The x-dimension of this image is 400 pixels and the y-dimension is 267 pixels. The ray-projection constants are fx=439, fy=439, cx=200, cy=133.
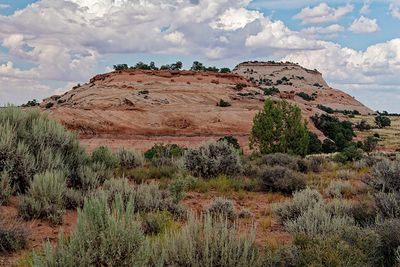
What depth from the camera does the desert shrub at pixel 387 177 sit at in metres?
10.2

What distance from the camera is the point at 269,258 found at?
185 inches

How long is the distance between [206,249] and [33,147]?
6.39m

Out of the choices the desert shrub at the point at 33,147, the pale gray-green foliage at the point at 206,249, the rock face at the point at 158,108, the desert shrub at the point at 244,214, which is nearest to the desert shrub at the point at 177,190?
the desert shrub at the point at 244,214

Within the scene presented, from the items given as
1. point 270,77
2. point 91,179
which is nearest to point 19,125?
point 91,179

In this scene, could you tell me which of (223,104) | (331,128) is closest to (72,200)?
(331,128)

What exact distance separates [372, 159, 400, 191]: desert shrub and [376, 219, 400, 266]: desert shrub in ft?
16.1

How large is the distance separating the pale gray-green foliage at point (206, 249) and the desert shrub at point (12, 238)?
7.51ft

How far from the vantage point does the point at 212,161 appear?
524 inches

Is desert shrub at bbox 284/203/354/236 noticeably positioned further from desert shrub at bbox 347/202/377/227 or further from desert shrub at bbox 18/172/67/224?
desert shrub at bbox 18/172/67/224

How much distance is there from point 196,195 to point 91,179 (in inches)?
102

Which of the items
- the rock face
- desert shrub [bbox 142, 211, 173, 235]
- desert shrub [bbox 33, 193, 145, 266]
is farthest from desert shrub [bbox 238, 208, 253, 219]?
the rock face

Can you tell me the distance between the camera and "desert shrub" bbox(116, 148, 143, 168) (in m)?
14.2

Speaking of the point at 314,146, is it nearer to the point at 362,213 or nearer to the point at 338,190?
the point at 338,190

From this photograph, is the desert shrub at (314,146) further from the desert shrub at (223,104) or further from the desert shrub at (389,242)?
the desert shrub at (389,242)
